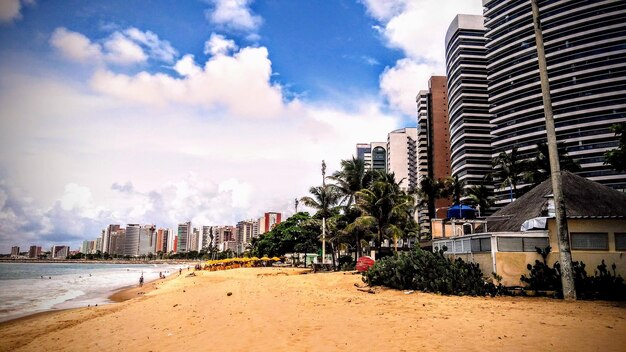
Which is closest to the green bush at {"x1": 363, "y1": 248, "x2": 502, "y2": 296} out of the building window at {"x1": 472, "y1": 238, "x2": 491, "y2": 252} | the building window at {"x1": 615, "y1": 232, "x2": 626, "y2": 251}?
the building window at {"x1": 472, "y1": 238, "x2": 491, "y2": 252}

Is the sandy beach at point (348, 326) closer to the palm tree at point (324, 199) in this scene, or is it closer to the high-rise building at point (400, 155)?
the palm tree at point (324, 199)

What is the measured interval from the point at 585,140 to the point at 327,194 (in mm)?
60383

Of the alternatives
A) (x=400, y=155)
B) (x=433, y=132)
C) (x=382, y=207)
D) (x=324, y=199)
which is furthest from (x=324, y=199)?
(x=400, y=155)

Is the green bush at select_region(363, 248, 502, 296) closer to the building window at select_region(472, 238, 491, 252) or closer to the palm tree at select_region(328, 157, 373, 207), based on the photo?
the building window at select_region(472, 238, 491, 252)

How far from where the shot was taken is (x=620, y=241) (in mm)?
16656

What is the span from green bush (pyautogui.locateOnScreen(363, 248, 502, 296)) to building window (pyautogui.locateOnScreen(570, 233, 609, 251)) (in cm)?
413

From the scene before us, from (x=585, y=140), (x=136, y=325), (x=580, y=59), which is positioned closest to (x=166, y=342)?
(x=136, y=325)

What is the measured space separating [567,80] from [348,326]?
87472 millimetres

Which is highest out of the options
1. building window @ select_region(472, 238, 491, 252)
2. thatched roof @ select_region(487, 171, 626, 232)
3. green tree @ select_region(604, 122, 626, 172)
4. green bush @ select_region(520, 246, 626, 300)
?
green tree @ select_region(604, 122, 626, 172)

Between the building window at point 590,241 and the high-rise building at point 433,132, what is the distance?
105457 mm

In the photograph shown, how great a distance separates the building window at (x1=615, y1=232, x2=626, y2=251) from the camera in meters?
16.6

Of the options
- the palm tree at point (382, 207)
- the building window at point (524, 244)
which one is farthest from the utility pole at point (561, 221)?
the palm tree at point (382, 207)

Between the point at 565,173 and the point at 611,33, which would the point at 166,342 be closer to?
the point at 565,173

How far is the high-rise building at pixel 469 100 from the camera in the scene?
317ft
